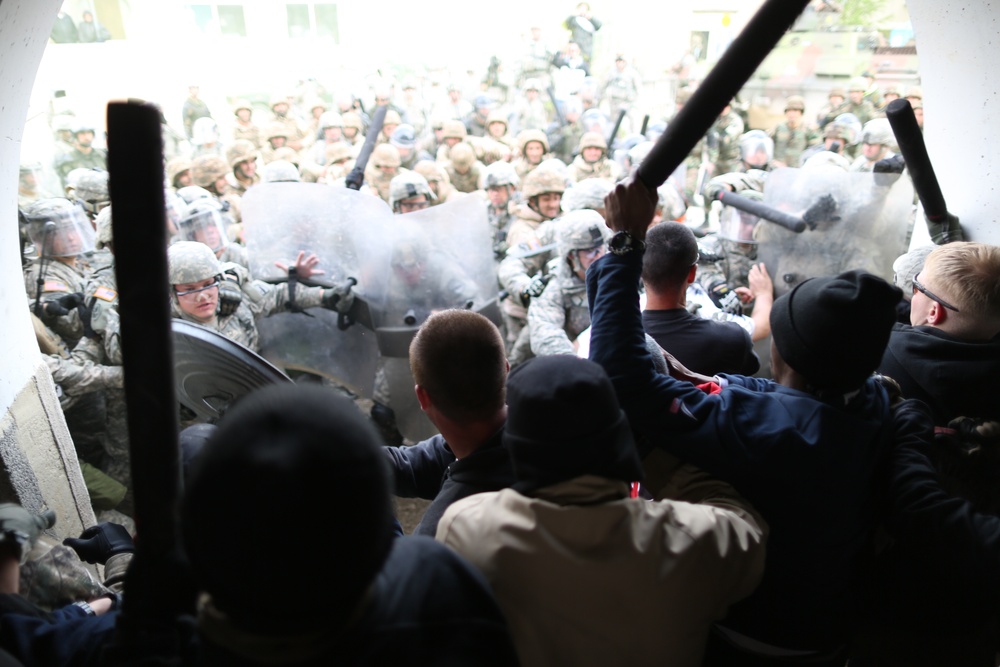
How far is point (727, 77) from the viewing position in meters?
1.31

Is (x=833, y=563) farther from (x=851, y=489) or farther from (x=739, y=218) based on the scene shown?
(x=739, y=218)

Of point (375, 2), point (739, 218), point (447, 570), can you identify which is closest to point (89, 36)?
point (375, 2)

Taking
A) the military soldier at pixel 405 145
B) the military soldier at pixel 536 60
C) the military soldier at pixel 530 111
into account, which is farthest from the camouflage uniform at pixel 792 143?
the military soldier at pixel 536 60

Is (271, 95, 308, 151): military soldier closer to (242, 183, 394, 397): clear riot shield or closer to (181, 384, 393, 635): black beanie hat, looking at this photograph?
(242, 183, 394, 397): clear riot shield

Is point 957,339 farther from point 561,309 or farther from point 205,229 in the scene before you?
point 205,229

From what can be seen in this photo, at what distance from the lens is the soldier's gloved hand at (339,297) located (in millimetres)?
4316

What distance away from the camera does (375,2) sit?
19406 mm

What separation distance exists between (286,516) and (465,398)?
32.7 inches

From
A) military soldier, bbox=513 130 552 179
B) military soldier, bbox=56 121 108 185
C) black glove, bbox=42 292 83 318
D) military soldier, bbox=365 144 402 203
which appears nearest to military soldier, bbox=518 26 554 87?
military soldier, bbox=513 130 552 179

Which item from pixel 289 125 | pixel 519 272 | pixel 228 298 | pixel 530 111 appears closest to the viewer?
pixel 228 298

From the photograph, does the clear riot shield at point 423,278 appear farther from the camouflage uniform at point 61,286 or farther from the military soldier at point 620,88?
the military soldier at point 620,88

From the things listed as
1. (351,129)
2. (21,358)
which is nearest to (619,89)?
(351,129)

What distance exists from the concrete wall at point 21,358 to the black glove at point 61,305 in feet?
4.90

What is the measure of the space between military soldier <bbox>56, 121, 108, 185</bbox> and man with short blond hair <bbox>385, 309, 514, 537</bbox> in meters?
12.0
